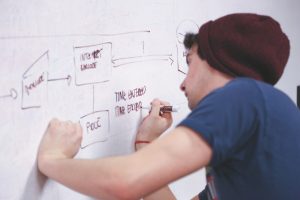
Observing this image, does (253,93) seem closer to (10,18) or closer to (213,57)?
(213,57)

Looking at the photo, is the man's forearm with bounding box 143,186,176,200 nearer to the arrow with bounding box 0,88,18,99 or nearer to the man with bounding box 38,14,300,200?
the man with bounding box 38,14,300,200

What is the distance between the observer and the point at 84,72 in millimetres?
812

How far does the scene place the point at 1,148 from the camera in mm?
666

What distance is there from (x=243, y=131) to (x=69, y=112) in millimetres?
335

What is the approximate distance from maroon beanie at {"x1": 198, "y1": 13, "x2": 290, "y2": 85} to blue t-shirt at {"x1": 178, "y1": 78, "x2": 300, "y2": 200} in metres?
0.06

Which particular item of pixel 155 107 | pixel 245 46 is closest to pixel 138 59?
pixel 155 107

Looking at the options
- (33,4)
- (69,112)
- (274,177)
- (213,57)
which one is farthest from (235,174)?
(33,4)

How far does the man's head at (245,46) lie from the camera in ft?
2.42

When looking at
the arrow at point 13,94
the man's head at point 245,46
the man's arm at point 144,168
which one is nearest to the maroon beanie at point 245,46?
the man's head at point 245,46

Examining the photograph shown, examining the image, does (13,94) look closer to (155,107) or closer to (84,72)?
(84,72)

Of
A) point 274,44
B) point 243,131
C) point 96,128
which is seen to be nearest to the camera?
point 243,131

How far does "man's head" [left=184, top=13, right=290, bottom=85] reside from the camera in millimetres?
737

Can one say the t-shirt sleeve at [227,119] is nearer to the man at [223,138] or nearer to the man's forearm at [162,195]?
the man at [223,138]

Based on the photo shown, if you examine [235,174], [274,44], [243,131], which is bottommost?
[235,174]
